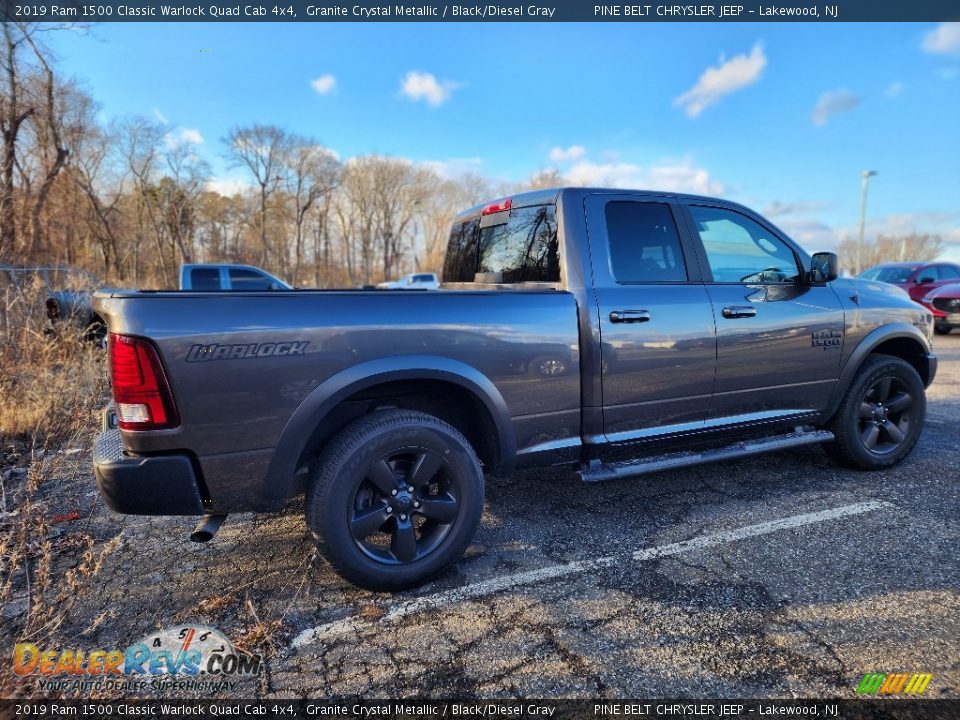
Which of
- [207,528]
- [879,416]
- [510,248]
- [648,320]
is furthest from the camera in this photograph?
[879,416]

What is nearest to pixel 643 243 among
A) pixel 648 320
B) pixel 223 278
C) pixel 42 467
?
pixel 648 320

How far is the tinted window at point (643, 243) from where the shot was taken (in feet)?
10.6

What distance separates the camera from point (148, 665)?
7.05ft

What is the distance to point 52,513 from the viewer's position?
11.6 feet

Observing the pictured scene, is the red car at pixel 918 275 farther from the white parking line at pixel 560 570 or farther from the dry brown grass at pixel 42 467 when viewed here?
the dry brown grass at pixel 42 467

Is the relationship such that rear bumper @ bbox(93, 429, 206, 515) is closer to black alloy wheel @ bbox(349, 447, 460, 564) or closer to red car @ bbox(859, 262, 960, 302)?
black alloy wheel @ bbox(349, 447, 460, 564)

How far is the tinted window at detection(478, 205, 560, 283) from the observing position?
324 cm

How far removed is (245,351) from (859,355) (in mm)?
4095

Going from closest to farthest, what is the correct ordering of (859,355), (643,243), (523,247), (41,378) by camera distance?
(643,243) < (523,247) < (859,355) < (41,378)

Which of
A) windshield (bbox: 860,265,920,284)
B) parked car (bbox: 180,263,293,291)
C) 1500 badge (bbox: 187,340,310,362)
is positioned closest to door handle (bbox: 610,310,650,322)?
1500 badge (bbox: 187,340,310,362)

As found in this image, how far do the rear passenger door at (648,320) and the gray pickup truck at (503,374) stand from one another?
0.5 inches

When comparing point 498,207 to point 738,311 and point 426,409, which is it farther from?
point 738,311

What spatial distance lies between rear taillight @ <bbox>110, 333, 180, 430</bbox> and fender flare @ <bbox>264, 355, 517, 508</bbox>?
0.46 meters

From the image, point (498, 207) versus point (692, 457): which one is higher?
point (498, 207)
